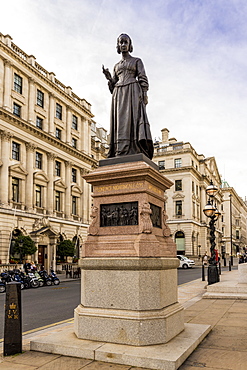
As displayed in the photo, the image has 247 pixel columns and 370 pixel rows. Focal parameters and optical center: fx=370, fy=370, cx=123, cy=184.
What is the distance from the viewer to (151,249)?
6.32m

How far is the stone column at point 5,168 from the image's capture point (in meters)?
34.0

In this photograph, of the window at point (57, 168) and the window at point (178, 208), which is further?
the window at point (178, 208)

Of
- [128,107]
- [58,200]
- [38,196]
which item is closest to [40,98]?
[38,196]

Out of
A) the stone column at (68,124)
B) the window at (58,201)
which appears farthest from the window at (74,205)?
the stone column at (68,124)

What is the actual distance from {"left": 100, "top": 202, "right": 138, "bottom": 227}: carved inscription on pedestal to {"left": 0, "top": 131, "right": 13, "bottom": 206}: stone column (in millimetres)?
28796

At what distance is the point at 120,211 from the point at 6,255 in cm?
2898

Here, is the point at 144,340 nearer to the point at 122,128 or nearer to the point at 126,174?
the point at 126,174

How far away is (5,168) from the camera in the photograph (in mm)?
34500

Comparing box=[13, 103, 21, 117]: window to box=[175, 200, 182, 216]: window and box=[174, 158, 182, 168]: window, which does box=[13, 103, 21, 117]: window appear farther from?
box=[175, 200, 182, 216]: window

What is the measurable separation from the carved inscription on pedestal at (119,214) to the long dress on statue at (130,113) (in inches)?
49.3

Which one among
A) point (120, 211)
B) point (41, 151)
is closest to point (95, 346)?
point (120, 211)

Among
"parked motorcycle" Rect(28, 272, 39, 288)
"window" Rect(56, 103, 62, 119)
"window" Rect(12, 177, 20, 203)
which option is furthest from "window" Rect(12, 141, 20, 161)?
"parked motorcycle" Rect(28, 272, 39, 288)

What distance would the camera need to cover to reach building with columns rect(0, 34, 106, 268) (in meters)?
35.0

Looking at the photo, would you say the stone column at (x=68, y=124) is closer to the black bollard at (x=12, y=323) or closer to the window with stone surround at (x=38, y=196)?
the window with stone surround at (x=38, y=196)
